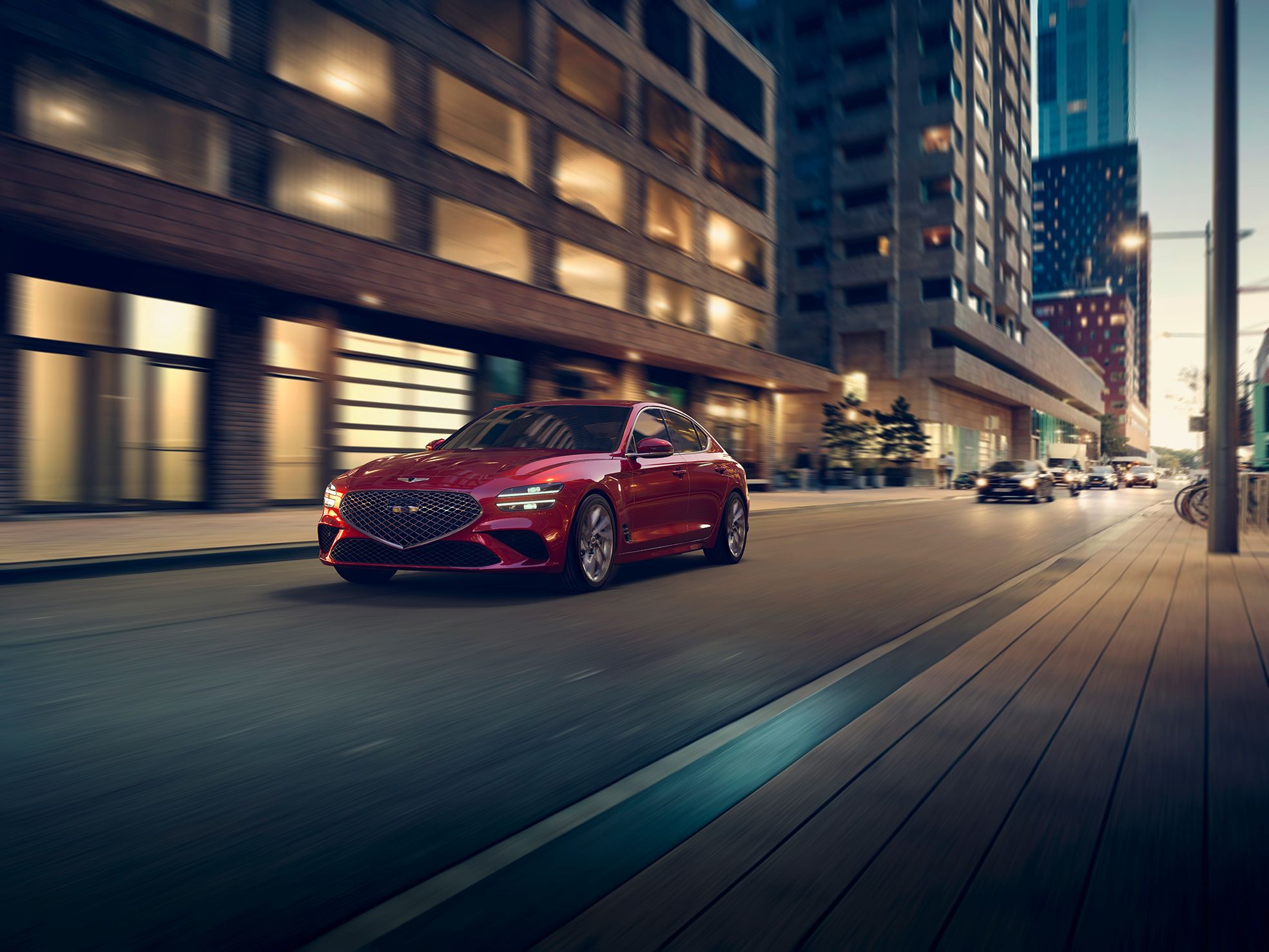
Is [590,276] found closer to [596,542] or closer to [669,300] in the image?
[669,300]

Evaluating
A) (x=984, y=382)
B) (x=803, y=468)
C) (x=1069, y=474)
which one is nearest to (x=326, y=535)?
(x=803, y=468)

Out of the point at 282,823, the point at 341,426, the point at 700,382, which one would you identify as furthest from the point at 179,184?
the point at 700,382

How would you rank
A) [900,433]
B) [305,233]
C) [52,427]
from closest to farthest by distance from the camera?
[52,427] → [305,233] → [900,433]

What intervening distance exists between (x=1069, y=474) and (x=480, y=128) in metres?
30.1

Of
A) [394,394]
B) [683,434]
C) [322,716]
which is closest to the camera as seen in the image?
[322,716]

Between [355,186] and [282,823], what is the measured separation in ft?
62.5

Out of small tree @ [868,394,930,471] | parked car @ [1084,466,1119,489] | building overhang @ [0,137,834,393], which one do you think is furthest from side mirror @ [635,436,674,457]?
parked car @ [1084,466,1119,489]

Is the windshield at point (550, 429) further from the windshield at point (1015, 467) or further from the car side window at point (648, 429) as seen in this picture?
the windshield at point (1015, 467)

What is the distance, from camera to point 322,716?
13.0 ft

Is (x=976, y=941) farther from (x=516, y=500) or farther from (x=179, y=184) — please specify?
(x=179, y=184)

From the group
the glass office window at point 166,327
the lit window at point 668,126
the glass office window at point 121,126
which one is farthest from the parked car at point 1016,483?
the glass office window at point 121,126

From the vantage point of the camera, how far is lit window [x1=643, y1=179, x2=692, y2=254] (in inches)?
1201

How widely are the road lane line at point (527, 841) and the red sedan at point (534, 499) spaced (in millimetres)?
3018

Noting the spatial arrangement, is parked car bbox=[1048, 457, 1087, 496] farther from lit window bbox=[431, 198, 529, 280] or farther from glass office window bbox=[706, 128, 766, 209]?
lit window bbox=[431, 198, 529, 280]
